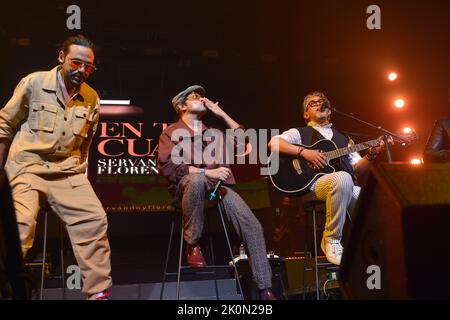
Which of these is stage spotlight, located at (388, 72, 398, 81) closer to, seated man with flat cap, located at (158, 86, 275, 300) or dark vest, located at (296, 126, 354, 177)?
dark vest, located at (296, 126, 354, 177)

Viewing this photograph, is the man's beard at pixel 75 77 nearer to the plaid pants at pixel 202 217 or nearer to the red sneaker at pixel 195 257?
the plaid pants at pixel 202 217

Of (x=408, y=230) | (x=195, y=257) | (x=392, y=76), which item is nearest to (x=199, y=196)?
(x=195, y=257)

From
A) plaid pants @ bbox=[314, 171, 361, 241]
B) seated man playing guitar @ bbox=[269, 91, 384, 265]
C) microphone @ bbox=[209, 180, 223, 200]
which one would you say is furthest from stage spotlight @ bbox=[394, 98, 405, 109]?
microphone @ bbox=[209, 180, 223, 200]

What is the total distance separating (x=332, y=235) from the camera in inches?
145

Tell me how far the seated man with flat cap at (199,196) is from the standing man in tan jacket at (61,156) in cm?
68

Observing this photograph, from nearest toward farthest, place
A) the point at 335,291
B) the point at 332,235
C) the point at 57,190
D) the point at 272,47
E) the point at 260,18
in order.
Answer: the point at 57,190
the point at 332,235
the point at 335,291
the point at 260,18
the point at 272,47

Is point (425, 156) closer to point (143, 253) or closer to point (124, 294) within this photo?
point (124, 294)

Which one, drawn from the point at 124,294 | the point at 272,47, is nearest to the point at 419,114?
the point at 272,47

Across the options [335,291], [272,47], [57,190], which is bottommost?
[335,291]

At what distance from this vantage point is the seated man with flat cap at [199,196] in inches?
131

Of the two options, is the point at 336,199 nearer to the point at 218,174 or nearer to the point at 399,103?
the point at 218,174

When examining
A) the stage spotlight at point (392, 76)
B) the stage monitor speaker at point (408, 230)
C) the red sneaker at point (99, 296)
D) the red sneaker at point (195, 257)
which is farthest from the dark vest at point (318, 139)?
the stage spotlight at point (392, 76)
